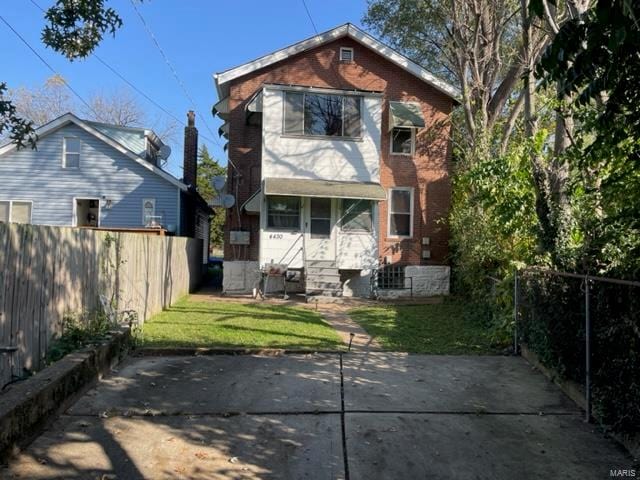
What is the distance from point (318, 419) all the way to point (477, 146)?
11.0 meters

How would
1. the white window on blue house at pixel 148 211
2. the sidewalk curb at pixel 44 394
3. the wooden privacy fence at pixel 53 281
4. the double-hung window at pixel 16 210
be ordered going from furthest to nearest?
the white window on blue house at pixel 148 211 → the double-hung window at pixel 16 210 → the wooden privacy fence at pixel 53 281 → the sidewalk curb at pixel 44 394

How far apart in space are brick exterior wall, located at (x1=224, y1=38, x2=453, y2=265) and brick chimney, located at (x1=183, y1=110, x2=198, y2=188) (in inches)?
265

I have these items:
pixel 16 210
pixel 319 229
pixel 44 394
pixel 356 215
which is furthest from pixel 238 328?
pixel 16 210

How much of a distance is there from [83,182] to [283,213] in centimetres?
874

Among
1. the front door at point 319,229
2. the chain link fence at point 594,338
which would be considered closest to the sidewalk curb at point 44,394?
the chain link fence at point 594,338

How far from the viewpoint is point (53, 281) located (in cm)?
572

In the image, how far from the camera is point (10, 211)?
18828mm

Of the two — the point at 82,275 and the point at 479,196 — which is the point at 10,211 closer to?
the point at 82,275

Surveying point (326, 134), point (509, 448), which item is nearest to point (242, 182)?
point (326, 134)

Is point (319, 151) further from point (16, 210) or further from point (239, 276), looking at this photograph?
point (16, 210)

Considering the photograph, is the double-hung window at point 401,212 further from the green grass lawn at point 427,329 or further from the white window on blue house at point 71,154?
the white window on blue house at point 71,154

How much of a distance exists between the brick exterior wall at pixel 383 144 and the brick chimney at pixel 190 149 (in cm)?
673

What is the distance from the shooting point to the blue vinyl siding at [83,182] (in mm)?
18922

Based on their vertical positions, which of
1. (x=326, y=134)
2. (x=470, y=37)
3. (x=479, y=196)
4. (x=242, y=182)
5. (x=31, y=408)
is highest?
(x=470, y=37)
